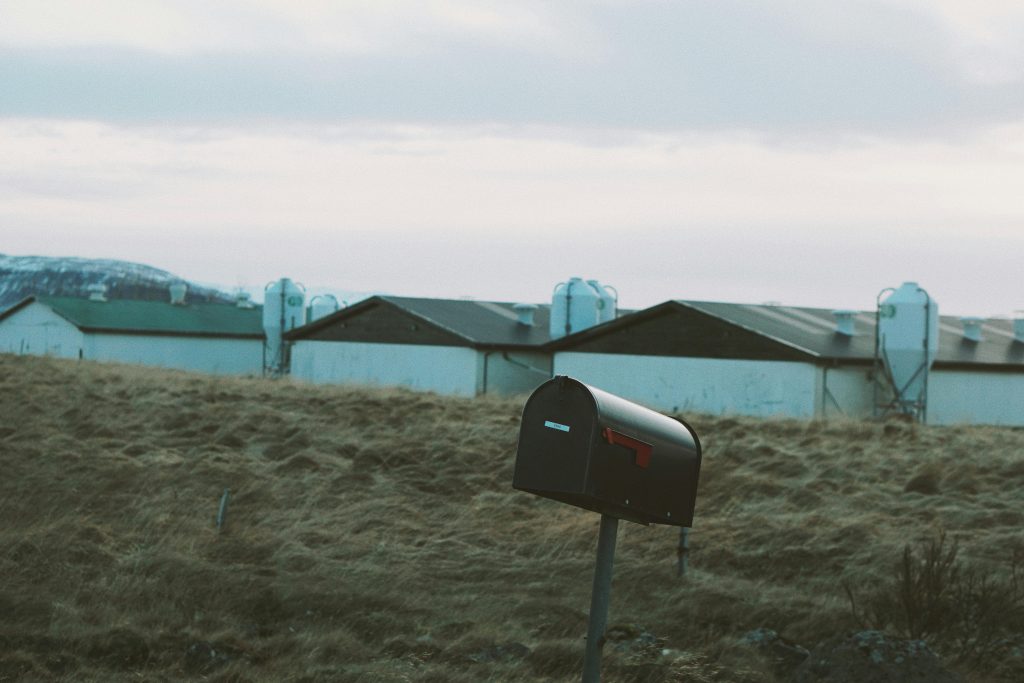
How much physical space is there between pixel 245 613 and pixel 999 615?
6.22 metres

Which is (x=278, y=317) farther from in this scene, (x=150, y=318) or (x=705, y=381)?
(x=705, y=381)

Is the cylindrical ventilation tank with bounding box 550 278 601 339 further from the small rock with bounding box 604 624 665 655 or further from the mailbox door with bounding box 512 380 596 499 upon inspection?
the mailbox door with bounding box 512 380 596 499

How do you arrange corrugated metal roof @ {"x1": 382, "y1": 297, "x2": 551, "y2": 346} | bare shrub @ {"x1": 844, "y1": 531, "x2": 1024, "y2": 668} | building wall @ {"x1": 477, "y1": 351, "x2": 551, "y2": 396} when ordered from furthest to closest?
corrugated metal roof @ {"x1": 382, "y1": 297, "x2": 551, "y2": 346} < building wall @ {"x1": 477, "y1": 351, "x2": 551, "y2": 396} < bare shrub @ {"x1": 844, "y1": 531, "x2": 1024, "y2": 668}

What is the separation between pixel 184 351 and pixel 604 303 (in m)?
21.6

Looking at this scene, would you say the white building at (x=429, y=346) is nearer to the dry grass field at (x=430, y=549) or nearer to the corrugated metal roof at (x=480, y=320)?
the corrugated metal roof at (x=480, y=320)

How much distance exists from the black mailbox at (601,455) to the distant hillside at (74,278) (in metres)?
117

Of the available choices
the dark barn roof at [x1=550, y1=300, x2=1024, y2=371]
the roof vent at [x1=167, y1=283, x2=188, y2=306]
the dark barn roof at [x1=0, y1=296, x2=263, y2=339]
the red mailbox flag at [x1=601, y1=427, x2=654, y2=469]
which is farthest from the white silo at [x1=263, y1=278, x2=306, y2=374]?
the red mailbox flag at [x1=601, y1=427, x2=654, y2=469]

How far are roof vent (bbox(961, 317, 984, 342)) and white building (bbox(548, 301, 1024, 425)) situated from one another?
0.68 ft

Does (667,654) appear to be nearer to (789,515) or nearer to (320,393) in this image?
(789,515)

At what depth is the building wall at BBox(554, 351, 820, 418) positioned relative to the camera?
31.7 metres

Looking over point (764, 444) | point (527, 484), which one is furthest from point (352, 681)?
point (764, 444)

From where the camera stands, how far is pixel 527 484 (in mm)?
6074

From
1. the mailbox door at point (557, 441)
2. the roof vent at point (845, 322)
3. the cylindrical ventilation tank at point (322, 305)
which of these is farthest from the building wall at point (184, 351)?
the mailbox door at point (557, 441)

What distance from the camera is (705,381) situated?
34250 millimetres
